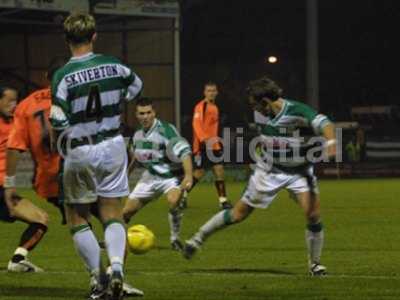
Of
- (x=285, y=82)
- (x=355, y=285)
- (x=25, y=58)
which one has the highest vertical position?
(x=355, y=285)

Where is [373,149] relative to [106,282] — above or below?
below

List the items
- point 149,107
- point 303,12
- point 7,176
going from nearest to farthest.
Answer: point 7,176 → point 149,107 → point 303,12

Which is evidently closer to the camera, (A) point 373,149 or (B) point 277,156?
(B) point 277,156

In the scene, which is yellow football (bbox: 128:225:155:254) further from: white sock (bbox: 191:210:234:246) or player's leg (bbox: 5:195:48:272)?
player's leg (bbox: 5:195:48:272)

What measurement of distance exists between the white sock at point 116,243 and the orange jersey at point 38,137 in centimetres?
235

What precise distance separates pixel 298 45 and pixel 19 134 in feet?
147

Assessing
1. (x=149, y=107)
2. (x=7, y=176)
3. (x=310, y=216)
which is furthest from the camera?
(x=149, y=107)

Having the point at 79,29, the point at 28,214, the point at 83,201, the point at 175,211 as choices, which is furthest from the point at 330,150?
the point at 175,211

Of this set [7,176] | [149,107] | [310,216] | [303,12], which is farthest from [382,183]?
[303,12]

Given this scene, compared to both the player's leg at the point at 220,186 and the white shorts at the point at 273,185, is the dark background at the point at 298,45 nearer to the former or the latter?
the player's leg at the point at 220,186

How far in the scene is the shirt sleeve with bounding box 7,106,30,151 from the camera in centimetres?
1090

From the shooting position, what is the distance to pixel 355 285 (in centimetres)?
1034

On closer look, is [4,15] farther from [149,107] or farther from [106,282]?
[106,282]

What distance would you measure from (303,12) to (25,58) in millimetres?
20840
